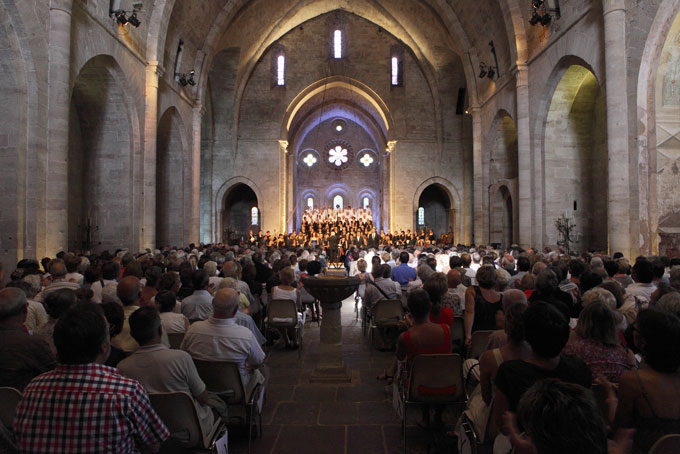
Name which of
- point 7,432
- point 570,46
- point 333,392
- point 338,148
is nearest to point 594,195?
point 570,46

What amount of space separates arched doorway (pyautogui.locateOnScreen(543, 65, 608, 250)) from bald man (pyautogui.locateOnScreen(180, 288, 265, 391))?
13.2 meters

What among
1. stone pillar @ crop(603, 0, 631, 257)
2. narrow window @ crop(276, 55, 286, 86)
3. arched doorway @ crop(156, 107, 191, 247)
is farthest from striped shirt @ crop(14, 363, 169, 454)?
narrow window @ crop(276, 55, 286, 86)

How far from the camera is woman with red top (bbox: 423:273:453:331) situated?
4.07 m

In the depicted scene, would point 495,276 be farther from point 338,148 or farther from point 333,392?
point 338,148

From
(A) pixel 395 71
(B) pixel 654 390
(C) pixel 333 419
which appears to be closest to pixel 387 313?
(C) pixel 333 419

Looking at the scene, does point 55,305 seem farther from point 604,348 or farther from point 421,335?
point 604,348

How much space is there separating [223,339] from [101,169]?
480 inches

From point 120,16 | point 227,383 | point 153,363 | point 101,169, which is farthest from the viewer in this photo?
point 101,169

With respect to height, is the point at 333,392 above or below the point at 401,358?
below

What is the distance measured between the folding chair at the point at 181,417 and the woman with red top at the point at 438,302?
2.27 metres

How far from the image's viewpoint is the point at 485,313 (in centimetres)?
429

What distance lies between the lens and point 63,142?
30.6ft

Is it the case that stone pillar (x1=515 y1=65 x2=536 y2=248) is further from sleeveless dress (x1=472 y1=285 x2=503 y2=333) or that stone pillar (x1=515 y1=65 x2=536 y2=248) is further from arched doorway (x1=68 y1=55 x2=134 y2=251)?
arched doorway (x1=68 y1=55 x2=134 y2=251)

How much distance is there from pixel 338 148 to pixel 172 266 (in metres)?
30.3
